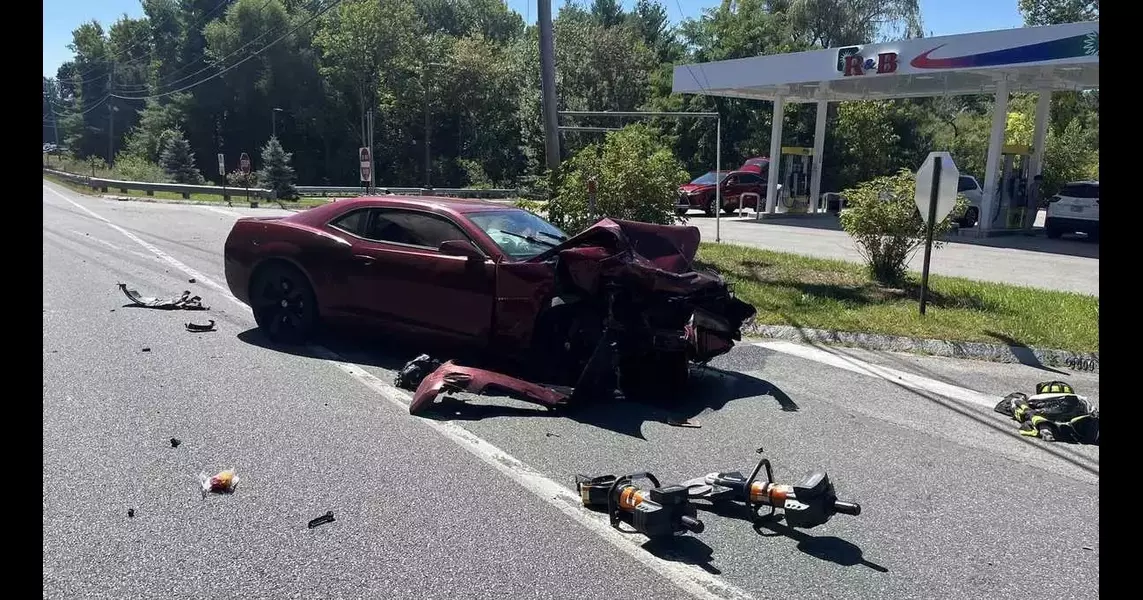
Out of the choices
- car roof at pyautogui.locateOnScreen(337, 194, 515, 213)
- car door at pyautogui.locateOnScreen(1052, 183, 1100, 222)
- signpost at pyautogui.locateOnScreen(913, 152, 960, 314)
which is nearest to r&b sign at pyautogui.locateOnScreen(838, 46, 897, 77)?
car door at pyautogui.locateOnScreen(1052, 183, 1100, 222)

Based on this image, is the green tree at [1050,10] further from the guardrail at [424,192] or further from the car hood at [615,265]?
the car hood at [615,265]

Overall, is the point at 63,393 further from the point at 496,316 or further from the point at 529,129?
the point at 529,129

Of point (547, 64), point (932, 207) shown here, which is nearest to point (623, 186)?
point (547, 64)

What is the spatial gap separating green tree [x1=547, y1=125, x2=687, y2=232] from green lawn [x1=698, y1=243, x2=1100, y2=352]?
5.09 ft

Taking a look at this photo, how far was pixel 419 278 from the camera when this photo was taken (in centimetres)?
713

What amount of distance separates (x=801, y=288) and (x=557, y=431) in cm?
726

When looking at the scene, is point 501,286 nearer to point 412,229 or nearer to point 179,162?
point 412,229

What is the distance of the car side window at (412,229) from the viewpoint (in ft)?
23.9

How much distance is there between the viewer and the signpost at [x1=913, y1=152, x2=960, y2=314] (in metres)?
9.71

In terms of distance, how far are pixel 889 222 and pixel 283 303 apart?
8.02 meters
